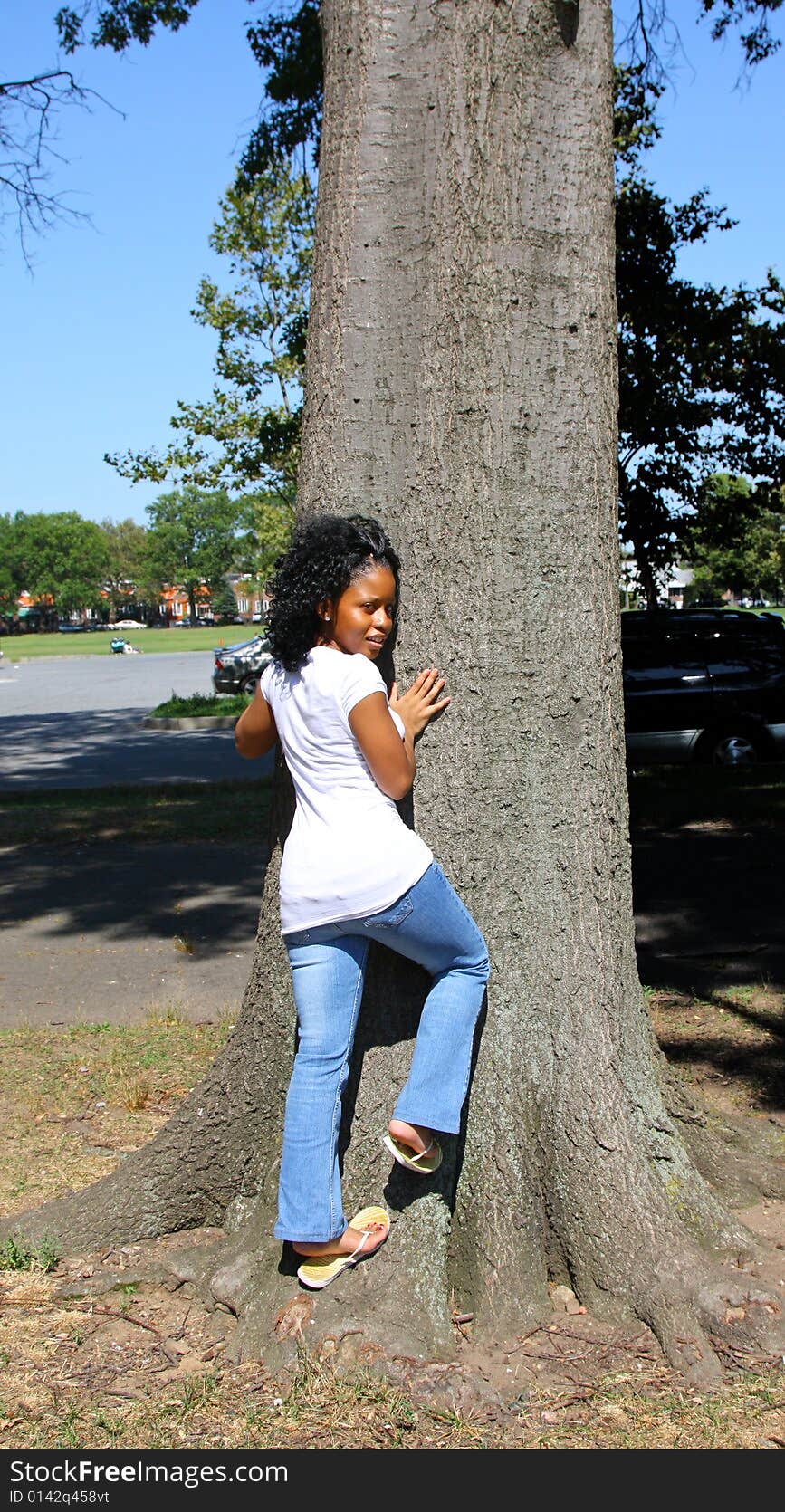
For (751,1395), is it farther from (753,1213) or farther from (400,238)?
(400,238)

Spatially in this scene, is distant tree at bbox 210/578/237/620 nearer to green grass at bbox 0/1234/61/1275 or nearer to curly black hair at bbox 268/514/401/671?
green grass at bbox 0/1234/61/1275

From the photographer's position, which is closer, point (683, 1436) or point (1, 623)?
point (683, 1436)

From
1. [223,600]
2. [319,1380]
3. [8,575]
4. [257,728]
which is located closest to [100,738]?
[257,728]

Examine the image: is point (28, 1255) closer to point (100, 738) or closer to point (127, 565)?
point (100, 738)

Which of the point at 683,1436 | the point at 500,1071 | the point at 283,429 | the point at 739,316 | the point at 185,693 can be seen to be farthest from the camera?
the point at 185,693

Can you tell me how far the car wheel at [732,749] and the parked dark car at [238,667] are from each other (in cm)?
1631

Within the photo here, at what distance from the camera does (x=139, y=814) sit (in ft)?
39.3

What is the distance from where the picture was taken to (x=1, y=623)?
129625mm

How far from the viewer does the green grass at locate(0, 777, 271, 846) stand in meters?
10.7

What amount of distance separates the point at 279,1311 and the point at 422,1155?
1.62 ft

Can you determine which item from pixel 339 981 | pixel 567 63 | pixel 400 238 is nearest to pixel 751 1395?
pixel 339 981

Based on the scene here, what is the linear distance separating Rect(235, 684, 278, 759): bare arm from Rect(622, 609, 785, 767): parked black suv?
11024 mm

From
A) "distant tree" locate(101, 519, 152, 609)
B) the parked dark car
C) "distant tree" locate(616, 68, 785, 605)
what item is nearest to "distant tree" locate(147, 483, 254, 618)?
"distant tree" locate(101, 519, 152, 609)

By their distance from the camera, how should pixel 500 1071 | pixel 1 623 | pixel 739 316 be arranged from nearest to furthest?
pixel 500 1071 < pixel 739 316 < pixel 1 623
